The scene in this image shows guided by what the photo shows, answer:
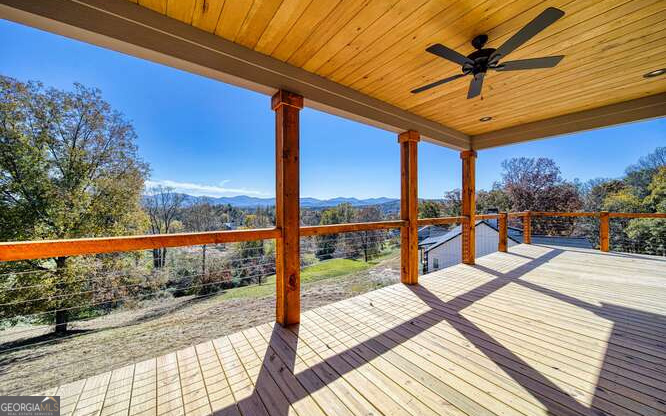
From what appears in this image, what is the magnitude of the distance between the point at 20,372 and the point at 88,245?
13.0ft

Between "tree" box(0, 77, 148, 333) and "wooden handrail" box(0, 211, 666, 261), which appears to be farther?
"tree" box(0, 77, 148, 333)

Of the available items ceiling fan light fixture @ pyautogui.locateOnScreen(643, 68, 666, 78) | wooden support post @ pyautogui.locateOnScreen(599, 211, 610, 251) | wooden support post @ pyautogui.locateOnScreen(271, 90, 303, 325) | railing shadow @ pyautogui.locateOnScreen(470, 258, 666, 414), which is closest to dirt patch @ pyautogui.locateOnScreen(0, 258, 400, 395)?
wooden support post @ pyautogui.locateOnScreen(271, 90, 303, 325)

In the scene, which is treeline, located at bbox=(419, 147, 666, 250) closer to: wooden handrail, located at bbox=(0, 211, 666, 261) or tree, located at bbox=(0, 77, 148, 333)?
wooden handrail, located at bbox=(0, 211, 666, 261)

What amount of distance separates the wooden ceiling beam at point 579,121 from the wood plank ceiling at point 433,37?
0.22 m

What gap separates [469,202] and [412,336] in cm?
317

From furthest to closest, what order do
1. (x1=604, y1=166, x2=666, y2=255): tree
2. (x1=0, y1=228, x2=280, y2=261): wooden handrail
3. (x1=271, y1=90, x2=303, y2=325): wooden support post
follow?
(x1=604, y1=166, x2=666, y2=255): tree → (x1=271, y1=90, x2=303, y2=325): wooden support post → (x1=0, y1=228, x2=280, y2=261): wooden handrail

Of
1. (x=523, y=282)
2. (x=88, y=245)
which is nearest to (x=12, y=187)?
(x=88, y=245)

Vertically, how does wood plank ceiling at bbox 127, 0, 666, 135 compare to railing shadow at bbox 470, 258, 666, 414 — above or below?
above

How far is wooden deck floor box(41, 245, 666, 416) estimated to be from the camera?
1334mm

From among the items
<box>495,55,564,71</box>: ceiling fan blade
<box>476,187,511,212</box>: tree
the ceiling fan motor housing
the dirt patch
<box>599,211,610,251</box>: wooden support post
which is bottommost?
the dirt patch

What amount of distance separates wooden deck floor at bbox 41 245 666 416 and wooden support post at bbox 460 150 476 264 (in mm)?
1555

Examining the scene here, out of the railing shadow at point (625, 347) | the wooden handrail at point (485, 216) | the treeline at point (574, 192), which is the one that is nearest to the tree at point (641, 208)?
the treeline at point (574, 192)

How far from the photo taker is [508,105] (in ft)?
10.3

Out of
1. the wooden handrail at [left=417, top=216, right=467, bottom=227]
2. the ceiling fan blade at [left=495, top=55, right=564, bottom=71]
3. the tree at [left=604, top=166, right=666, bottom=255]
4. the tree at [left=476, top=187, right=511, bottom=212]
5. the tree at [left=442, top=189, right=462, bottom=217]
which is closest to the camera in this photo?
the ceiling fan blade at [left=495, top=55, right=564, bottom=71]
